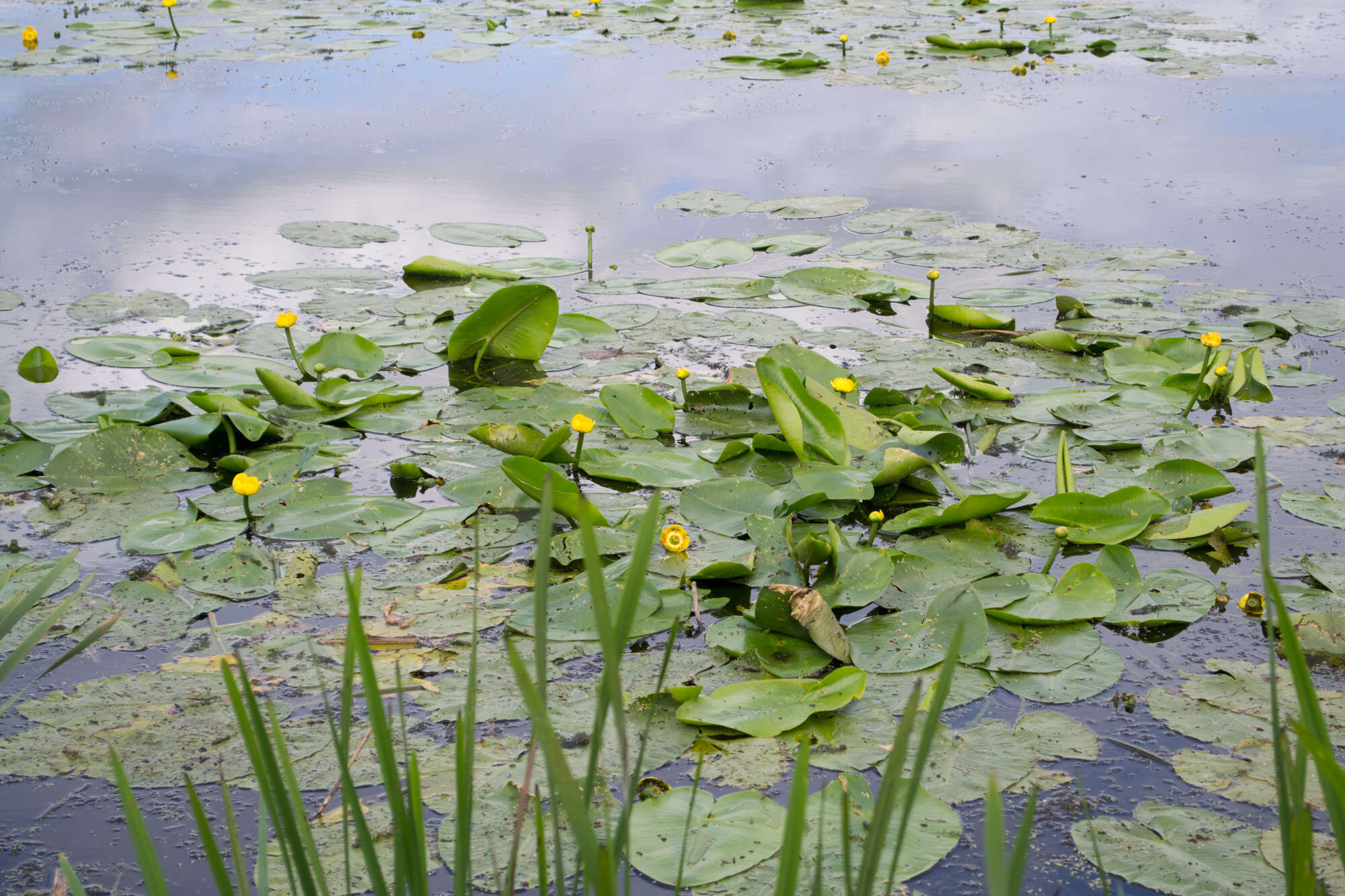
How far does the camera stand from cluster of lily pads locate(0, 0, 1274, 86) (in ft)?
18.6

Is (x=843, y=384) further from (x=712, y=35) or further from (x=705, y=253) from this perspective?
(x=712, y=35)

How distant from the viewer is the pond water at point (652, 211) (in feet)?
4.90

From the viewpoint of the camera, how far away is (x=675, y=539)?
1853mm

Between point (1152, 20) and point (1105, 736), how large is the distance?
659cm

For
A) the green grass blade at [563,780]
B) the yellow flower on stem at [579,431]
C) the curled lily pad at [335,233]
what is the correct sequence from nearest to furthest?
the green grass blade at [563,780], the yellow flower on stem at [579,431], the curled lily pad at [335,233]

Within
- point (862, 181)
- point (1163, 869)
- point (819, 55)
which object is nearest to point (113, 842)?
point (1163, 869)

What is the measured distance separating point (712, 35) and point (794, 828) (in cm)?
650

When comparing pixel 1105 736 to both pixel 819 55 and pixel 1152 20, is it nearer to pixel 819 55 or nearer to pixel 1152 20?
pixel 819 55

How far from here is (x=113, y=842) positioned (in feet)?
4.29

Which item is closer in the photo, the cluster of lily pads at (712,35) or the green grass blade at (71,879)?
the green grass blade at (71,879)

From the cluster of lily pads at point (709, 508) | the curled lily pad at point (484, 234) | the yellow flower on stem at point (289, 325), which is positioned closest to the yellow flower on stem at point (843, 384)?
the cluster of lily pads at point (709, 508)

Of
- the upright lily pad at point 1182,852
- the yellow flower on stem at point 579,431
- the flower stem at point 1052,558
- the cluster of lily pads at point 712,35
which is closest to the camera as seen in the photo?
the upright lily pad at point 1182,852

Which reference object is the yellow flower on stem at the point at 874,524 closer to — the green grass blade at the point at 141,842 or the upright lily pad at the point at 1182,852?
the upright lily pad at the point at 1182,852

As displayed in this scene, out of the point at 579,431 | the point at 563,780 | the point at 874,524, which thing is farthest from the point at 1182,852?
the point at 579,431
